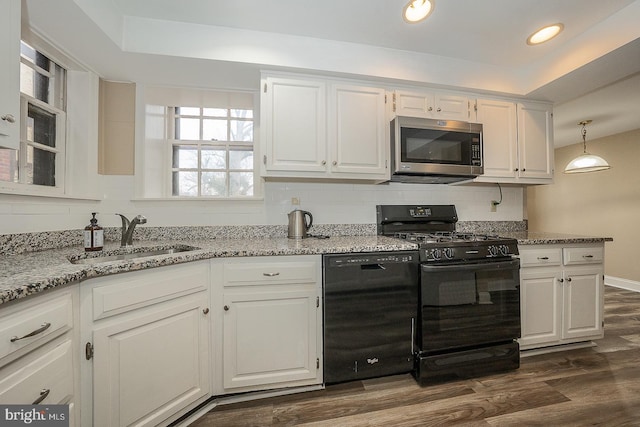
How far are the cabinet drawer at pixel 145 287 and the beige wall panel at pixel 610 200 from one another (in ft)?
15.1

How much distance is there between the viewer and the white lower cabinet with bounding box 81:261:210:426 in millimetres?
1076

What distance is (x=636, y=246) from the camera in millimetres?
3848

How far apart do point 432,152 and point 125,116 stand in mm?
2457

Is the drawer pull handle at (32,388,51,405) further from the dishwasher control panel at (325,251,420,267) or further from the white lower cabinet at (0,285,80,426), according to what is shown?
the dishwasher control panel at (325,251,420,267)

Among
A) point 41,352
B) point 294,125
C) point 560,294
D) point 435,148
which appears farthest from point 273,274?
point 560,294

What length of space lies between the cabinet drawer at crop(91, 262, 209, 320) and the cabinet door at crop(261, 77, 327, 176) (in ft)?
2.92

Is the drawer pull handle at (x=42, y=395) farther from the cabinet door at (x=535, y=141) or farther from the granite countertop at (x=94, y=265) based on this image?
the cabinet door at (x=535, y=141)

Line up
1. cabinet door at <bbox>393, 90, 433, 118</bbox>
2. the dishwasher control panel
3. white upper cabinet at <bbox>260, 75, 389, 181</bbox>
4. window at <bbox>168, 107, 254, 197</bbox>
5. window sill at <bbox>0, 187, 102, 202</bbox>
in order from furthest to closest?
window at <bbox>168, 107, 254, 197</bbox> → cabinet door at <bbox>393, 90, 433, 118</bbox> → white upper cabinet at <bbox>260, 75, 389, 181</bbox> → the dishwasher control panel → window sill at <bbox>0, 187, 102, 202</bbox>

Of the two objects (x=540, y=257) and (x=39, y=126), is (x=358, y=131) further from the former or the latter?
(x=39, y=126)

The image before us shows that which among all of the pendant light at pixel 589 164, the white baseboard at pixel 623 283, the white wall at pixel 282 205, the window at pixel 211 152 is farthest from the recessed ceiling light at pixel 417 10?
the white baseboard at pixel 623 283

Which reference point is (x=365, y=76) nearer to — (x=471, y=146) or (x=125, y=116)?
(x=471, y=146)

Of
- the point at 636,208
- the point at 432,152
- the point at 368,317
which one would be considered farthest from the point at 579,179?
the point at 368,317

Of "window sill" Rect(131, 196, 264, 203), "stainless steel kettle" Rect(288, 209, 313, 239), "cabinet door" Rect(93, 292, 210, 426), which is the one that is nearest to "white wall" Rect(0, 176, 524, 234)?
"window sill" Rect(131, 196, 264, 203)

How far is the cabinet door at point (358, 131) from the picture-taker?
200 centimetres
